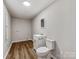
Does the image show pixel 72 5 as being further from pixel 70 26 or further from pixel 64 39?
pixel 64 39

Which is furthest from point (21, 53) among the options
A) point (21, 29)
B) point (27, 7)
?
point (21, 29)

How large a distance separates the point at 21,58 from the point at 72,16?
242cm

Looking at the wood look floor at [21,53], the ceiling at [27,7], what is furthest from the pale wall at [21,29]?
the ceiling at [27,7]

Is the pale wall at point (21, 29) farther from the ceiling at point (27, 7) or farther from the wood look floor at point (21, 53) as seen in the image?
the ceiling at point (27, 7)

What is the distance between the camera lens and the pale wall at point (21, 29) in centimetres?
619

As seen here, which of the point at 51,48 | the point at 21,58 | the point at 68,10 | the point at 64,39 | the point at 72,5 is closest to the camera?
the point at 72,5

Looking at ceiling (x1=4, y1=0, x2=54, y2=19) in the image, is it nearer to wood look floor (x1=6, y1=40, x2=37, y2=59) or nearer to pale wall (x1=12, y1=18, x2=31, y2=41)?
wood look floor (x1=6, y1=40, x2=37, y2=59)

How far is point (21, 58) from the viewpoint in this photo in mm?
2793

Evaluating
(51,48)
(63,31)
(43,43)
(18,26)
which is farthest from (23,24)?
(63,31)

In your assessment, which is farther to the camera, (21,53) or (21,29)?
(21,29)

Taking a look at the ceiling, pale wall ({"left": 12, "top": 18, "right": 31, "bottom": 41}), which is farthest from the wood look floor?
pale wall ({"left": 12, "top": 18, "right": 31, "bottom": 41})

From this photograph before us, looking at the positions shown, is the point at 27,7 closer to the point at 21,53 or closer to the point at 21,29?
the point at 21,53

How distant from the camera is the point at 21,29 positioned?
6535 millimetres

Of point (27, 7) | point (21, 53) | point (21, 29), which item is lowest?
point (21, 53)
